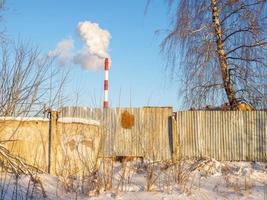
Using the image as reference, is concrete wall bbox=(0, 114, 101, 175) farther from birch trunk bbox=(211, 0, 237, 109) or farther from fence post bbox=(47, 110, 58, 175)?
birch trunk bbox=(211, 0, 237, 109)

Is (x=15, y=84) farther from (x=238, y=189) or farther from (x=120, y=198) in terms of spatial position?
(x=238, y=189)

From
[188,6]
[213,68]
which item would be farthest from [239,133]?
[188,6]

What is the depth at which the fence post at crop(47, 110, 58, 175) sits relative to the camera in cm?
962

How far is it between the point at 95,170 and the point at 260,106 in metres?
7.38

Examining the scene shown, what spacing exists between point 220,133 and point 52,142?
5.13 m

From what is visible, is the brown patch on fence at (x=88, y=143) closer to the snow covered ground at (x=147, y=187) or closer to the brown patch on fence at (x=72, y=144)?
the brown patch on fence at (x=72, y=144)

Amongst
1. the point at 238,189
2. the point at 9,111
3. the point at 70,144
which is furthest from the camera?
the point at 9,111

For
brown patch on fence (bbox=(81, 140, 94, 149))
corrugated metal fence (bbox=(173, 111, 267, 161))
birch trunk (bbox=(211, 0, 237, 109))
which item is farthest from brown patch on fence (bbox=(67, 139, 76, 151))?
birch trunk (bbox=(211, 0, 237, 109))

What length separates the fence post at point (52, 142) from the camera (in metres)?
9.62

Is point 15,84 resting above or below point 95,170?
above

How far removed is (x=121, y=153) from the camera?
41.5 ft

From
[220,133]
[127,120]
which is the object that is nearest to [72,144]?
[127,120]

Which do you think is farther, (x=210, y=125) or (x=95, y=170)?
(x=210, y=125)

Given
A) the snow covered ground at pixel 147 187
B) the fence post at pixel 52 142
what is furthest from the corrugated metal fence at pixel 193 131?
the fence post at pixel 52 142
